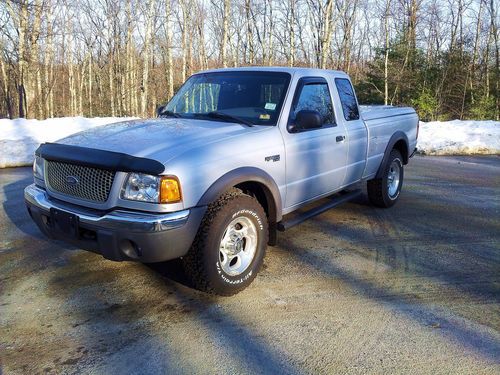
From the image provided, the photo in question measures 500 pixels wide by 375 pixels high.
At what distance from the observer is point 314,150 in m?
4.46

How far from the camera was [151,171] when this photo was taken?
9.90 ft

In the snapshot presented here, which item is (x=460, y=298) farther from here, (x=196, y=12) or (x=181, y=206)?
(x=196, y=12)

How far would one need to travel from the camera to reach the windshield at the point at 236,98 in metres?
4.23

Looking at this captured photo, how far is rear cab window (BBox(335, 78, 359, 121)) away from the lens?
5250 millimetres

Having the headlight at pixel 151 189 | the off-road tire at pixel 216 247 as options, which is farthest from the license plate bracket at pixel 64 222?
the off-road tire at pixel 216 247

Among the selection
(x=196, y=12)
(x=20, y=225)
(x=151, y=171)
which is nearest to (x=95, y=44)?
(x=196, y=12)

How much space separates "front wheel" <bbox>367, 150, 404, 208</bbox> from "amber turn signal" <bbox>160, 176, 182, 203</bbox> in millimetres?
3869

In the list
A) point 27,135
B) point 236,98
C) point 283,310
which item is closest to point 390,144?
point 236,98

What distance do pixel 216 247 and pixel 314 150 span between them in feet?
5.48

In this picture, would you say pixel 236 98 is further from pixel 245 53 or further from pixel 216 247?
pixel 245 53

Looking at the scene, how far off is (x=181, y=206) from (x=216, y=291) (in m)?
0.82

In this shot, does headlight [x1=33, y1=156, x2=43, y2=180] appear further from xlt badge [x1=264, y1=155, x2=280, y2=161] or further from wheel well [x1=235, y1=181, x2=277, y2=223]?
xlt badge [x1=264, y1=155, x2=280, y2=161]

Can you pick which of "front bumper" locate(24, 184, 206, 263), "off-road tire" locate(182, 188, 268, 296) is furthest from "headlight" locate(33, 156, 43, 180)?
"off-road tire" locate(182, 188, 268, 296)

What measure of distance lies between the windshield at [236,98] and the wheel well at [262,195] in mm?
636
